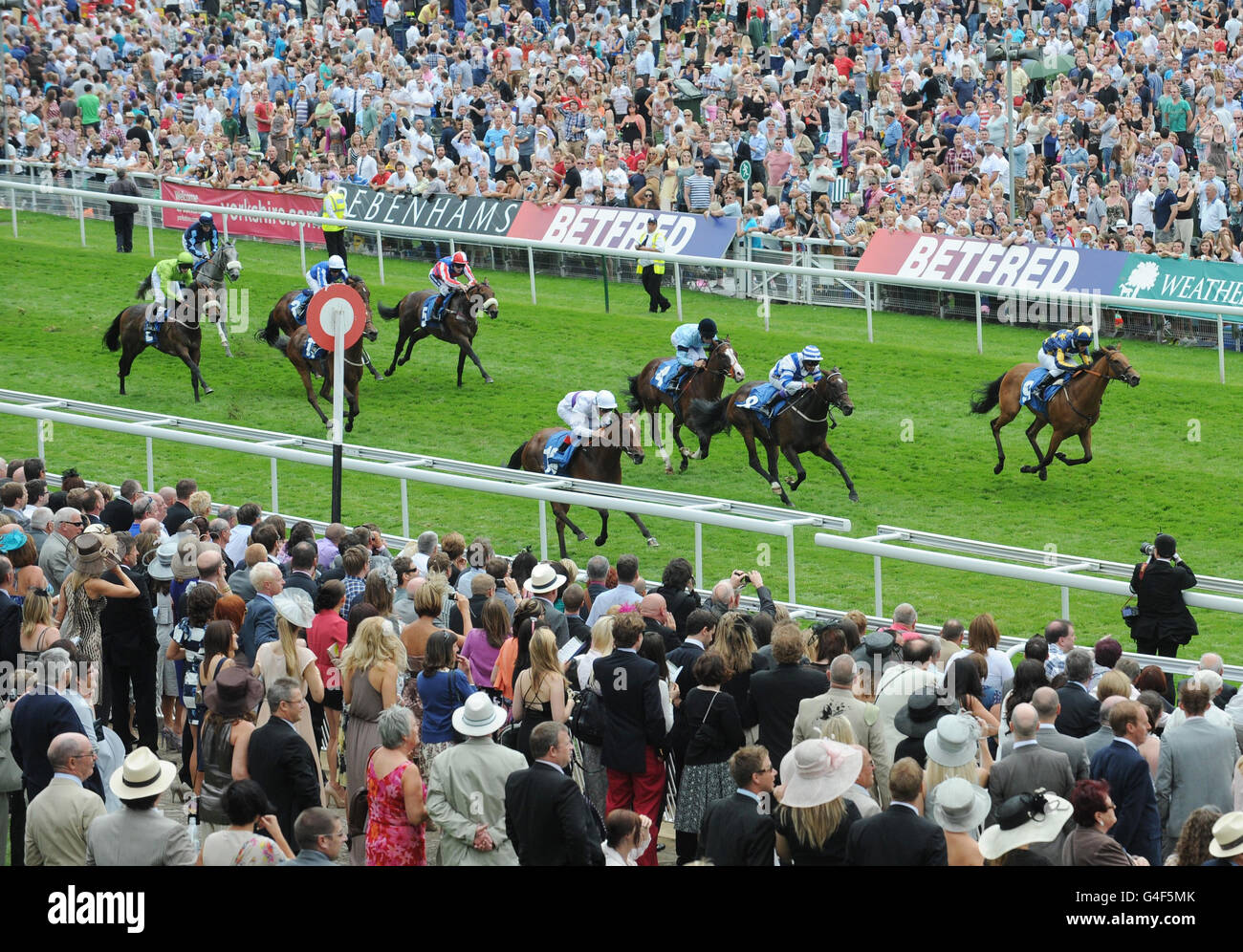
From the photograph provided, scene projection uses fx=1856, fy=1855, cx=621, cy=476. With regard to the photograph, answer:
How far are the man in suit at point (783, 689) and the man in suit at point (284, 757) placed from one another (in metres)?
1.83

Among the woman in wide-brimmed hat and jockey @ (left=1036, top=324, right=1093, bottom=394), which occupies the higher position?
jockey @ (left=1036, top=324, right=1093, bottom=394)

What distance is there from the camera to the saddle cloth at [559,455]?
1412 cm

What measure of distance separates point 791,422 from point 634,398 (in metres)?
1.86

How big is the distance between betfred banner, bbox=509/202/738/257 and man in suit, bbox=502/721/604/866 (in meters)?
14.0

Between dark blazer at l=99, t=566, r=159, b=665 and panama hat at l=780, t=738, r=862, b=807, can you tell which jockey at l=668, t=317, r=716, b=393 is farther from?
panama hat at l=780, t=738, r=862, b=807

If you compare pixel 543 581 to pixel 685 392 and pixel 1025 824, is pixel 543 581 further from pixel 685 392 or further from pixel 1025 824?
pixel 685 392

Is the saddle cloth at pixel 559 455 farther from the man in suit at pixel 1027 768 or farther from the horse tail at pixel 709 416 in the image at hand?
the man in suit at pixel 1027 768

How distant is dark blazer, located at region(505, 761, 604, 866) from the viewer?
6359 mm

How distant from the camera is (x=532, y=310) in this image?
19.8m

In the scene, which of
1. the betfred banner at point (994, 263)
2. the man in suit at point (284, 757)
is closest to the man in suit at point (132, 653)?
the man in suit at point (284, 757)

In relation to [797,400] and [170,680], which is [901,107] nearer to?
[797,400]

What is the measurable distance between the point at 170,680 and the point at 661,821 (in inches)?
→ 102

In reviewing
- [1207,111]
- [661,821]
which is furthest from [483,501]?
[1207,111]

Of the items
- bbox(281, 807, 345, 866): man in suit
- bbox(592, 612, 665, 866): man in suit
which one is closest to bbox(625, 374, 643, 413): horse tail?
bbox(592, 612, 665, 866): man in suit
